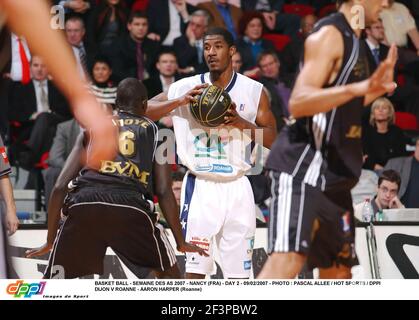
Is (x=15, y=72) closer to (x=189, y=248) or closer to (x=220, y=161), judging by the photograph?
(x=220, y=161)

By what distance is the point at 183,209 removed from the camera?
19.4 ft

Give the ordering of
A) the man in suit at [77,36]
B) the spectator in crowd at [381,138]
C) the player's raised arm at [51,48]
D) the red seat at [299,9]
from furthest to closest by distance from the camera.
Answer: the red seat at [299,9] < the man in suit at [77,36] < the spectator in crowd at [381,138] < the player's raised arm at [51,48]

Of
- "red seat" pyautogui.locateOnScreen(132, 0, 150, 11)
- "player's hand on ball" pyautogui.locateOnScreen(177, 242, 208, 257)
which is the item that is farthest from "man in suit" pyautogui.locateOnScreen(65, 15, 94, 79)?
"player's hand on ball" pyautogui.locateOnScreen(177, 242, 208, 257)

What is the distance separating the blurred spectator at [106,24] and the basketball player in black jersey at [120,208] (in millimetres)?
3289

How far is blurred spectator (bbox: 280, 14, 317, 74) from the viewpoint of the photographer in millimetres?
8859

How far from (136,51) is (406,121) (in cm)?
260

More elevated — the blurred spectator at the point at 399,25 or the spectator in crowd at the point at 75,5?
the spectator in crowd at the point at 75,5

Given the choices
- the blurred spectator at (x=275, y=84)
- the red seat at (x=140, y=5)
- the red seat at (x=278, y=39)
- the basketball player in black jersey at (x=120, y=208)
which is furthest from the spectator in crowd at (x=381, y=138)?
the red seat at (x=140, y=5)

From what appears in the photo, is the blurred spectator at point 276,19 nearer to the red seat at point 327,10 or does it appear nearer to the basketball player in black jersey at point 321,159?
the red seat at point 327,10

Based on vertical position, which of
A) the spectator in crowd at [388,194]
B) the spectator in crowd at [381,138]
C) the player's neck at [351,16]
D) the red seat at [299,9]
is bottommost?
the spectator in crowd at [388,194]

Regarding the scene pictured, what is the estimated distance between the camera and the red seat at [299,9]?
9.83 meters

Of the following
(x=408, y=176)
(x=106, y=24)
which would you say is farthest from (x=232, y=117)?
(x=106, y=24)

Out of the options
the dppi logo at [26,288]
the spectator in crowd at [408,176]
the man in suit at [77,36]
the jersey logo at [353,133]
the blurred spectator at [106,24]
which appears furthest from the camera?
the blurred spectator at [106,24]
